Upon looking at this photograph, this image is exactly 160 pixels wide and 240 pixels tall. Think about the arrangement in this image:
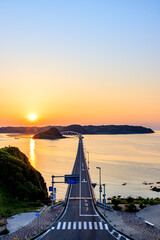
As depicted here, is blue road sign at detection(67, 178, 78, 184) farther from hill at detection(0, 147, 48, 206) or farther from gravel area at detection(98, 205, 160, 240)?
hill at detection(0, 147, 48, 206)

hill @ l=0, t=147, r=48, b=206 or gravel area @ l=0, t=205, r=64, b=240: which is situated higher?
hill @ l=0, t=147, r=48, b=206

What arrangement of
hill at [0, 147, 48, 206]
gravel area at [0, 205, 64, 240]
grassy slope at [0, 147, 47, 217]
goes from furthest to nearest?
1. hill at [0, 147, 48, 206]
2. grassy slope at [0, 147, 47, 217]
3. gravel area at [0, 205, 64, 240]

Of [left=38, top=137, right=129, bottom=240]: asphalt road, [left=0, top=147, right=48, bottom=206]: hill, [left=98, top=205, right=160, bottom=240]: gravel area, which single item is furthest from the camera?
[left=0, top=147, right=48, bottom=206]: hill

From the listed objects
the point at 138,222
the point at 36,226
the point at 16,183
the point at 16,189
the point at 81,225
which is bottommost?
the point at 138,222

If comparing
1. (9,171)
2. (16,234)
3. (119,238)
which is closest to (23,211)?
(16,234)

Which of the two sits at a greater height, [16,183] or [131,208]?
[16,183]

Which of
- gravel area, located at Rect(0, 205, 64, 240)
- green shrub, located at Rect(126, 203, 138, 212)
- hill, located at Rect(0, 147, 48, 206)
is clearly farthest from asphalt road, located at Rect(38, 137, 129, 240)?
hill, located at Rect(0, 147, 48, 206)

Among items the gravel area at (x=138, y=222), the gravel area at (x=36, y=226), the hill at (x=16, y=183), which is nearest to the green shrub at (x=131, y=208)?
the gravel area at (x=138, y=222)


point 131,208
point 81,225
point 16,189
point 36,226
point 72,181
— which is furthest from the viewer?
point 16,189

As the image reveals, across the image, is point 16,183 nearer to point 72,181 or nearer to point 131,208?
point 72,181

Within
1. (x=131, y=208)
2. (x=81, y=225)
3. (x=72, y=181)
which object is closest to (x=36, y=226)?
(x=81, y=225)

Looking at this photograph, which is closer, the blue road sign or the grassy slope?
the grassy slope

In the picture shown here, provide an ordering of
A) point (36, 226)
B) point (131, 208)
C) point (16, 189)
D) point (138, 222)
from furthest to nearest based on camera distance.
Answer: point (16, 189), point (131, 208), point (138, 222), point (36, 226)

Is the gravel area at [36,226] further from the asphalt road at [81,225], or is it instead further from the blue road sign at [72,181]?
the blue road sign at [72,181]
